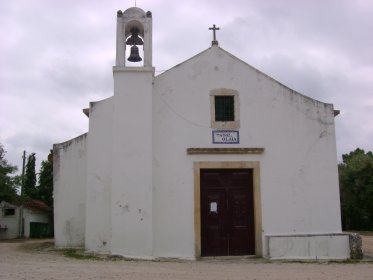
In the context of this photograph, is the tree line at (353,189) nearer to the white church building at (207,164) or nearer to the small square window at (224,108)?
the white church building at (207,164)

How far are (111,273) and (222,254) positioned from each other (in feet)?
15.8

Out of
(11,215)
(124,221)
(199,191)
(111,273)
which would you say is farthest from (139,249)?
(11,215)

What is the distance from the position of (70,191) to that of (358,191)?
20448mm

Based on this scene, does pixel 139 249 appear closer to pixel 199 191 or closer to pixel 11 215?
pixel 199 191

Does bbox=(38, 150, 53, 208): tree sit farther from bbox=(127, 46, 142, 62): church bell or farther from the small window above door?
the small window above door

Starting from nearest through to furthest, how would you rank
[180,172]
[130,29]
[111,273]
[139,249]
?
[111,273] < [139,249] < [180,172] < [130,29]

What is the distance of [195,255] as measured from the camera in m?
12.9

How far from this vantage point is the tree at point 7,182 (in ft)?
84.1

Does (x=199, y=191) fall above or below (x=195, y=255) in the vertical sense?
above

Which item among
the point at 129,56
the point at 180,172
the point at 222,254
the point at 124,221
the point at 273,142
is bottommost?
the point at 222,254

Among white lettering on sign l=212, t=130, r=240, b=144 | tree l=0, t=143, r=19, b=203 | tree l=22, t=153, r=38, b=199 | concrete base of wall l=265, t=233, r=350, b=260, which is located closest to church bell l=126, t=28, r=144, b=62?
white lettering on sign l=212, t=130, r=240, b=144

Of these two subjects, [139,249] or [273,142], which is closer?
[139,249]

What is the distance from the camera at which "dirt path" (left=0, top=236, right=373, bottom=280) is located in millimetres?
8828

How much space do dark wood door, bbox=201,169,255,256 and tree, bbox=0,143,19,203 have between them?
1590 centimetres
